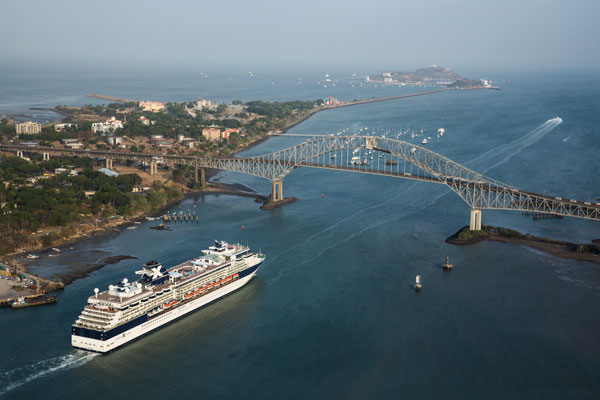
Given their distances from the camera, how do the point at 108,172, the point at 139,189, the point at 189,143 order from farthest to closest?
the point at 189,143 → the point at 108,172 → the point at 139,189

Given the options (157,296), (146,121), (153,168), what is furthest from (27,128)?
(157,296)

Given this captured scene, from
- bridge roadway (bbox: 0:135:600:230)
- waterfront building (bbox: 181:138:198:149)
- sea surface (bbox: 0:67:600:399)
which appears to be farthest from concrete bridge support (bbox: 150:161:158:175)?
waterfront building (bbox: 181:138:198:149)

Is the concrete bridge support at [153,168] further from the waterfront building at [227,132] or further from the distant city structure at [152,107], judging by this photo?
the distant city structure at [152,107]

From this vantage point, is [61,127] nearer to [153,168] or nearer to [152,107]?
[152,107]

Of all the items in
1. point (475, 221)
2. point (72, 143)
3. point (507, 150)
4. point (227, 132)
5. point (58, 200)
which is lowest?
point (475, 221)

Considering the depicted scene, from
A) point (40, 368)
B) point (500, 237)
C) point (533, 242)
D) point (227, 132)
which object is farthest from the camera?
point (227, 132)

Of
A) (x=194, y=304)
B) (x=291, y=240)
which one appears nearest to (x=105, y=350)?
(x=194, y=304)

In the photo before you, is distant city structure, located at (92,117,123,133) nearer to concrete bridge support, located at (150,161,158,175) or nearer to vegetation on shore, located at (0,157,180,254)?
vegetation on shore, located at (0,157,180,254)
